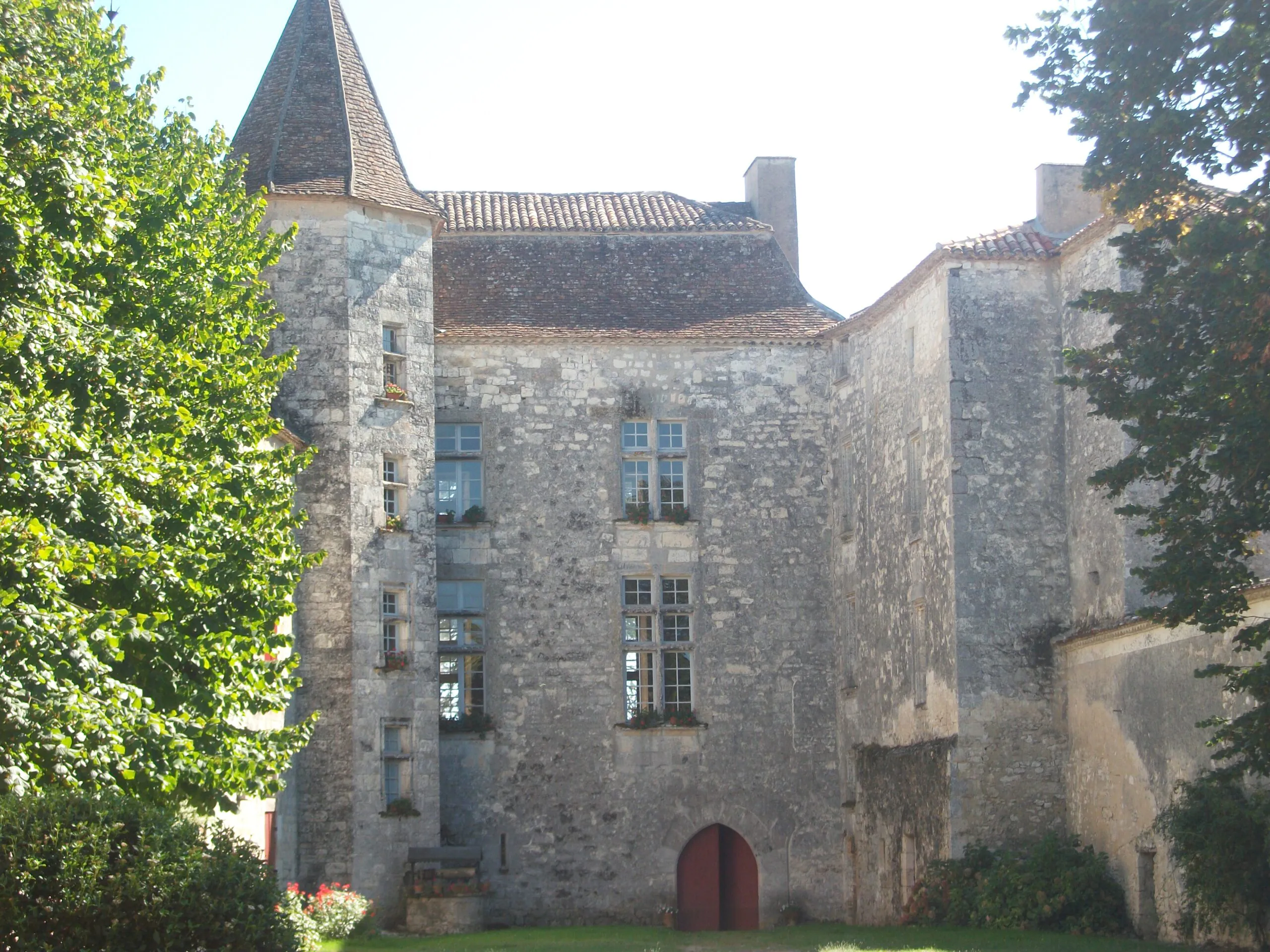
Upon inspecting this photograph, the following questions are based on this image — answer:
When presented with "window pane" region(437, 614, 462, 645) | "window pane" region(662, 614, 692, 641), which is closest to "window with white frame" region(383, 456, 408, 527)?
"window pane" region(437, 614, 462, 645)

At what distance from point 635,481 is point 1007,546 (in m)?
6.63

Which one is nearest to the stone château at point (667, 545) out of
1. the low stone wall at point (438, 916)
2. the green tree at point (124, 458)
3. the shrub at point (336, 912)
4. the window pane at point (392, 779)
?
the window pane at point (392, 779)

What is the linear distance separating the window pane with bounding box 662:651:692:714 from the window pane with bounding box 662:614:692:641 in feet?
0.74

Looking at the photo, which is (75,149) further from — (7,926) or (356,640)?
(356,640)

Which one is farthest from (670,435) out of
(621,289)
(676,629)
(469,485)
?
(469,485)

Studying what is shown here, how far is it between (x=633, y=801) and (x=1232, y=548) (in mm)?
13423

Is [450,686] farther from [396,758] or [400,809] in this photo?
[400,809]

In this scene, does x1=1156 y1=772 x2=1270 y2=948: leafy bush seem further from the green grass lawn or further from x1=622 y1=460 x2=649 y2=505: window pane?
x1=622 y1=460 x2=649 y2=505: window pane

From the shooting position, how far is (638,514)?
27875 mm

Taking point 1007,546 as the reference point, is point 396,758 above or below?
below

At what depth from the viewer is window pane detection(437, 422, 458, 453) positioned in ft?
90.9

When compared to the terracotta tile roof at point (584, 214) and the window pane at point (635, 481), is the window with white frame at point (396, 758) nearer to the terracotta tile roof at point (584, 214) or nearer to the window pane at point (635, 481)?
the window pane at point (635, 481)

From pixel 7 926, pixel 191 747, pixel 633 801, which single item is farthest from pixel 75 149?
pixel 633 801

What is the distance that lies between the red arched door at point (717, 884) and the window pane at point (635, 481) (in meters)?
5.20
